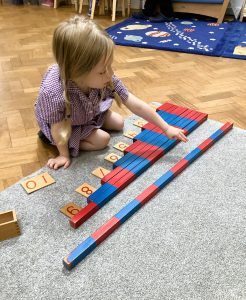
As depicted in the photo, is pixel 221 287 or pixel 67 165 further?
pixel 67 165

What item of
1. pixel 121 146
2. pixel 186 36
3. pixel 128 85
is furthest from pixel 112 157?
pixel 186 36

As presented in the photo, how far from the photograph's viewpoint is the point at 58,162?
105 cm

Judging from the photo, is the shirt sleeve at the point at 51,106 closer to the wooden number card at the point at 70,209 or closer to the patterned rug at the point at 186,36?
the wooden number card at the point at 70,209

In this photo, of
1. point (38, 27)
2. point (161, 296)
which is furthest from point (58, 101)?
point (38, 27)

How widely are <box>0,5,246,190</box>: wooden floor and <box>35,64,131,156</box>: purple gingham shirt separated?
120 mm

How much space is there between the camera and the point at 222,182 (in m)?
0.98

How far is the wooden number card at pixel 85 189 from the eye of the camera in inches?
37.1

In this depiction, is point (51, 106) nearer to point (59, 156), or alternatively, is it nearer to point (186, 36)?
point (59, 156)

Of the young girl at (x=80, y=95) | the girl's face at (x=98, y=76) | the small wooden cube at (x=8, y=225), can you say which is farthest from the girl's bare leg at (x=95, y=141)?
the small wooden cube at (x=8, y=225)

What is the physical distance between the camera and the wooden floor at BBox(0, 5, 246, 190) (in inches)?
45.5

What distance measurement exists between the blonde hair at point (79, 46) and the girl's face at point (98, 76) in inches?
0.5

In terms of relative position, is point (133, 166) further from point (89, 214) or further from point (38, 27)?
point (38, 27)

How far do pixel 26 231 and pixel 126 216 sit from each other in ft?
0.83

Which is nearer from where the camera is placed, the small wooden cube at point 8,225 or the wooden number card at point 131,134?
the small wooden cube at point 8,225
